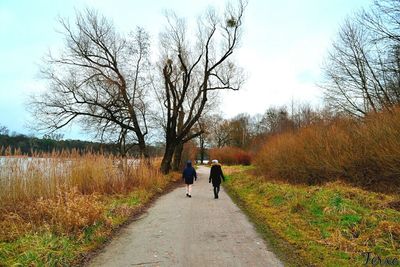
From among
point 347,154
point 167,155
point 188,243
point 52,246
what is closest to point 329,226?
point 188,243

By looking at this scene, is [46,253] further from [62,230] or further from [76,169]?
[76,169]

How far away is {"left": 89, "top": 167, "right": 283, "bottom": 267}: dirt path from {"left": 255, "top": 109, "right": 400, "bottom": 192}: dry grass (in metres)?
5.72

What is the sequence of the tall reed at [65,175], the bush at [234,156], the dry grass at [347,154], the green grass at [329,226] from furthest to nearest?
the bush at [234,156] < the dry grass at [347,154] < the tall reed at [65,175] < the green grass at [329,226]

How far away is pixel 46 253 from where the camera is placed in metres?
6.12

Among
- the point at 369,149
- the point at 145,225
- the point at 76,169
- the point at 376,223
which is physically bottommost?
the point at 145,225

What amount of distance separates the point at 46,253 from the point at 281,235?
528 centimetres

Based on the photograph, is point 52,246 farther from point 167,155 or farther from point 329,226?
point 167,155

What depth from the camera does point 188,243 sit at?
24.2 feet

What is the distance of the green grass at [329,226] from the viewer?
634 centimetres

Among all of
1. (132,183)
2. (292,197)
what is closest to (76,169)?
(132,183)

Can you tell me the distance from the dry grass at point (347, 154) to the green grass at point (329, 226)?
1677mm

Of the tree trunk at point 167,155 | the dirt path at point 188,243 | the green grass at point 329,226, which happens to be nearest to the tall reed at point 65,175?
the dirt path at point 188,243

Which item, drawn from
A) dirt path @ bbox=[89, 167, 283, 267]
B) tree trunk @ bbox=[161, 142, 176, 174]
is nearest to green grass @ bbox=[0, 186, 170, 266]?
dirt path @ bbox=[89, 167, 283, 267]

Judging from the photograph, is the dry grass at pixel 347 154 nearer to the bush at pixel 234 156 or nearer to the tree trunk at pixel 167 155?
the tree trunk at pixel 167 155
